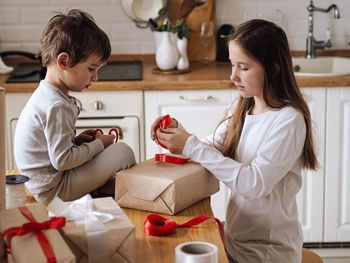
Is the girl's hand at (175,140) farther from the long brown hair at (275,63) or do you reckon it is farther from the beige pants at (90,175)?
the long brown hair at (275,63)

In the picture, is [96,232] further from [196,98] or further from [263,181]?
[196,98]

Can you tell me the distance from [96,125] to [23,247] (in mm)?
1964

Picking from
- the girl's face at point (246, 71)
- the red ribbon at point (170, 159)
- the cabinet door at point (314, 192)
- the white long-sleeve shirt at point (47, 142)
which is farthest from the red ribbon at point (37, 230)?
the cabinet door at point (314, 192)

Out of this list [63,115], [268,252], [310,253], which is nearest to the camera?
[63,115]

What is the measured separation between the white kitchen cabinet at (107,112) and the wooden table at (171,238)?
152cm

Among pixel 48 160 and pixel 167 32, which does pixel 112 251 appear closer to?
pixel 48 160

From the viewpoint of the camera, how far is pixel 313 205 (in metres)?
2.97

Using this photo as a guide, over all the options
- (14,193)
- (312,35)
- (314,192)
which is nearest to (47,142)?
(14,193)

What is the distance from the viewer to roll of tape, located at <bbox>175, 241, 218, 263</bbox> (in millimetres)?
902

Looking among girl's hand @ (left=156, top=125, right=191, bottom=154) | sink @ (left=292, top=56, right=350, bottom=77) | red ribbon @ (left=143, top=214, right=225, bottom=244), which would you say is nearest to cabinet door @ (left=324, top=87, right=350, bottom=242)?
sink @ (left=292, top=56, right=350, bottom=77)

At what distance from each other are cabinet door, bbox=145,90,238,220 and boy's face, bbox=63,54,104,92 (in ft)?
4.20

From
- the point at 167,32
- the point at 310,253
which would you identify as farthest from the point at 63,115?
the point at 167,32

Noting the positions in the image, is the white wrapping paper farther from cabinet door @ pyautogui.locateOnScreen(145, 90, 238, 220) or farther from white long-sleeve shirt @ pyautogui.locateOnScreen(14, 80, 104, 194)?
cabinet door @ pyautogui.locateOnScreen(145, 90, 238, 220)

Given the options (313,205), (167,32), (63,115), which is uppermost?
(167,32)
